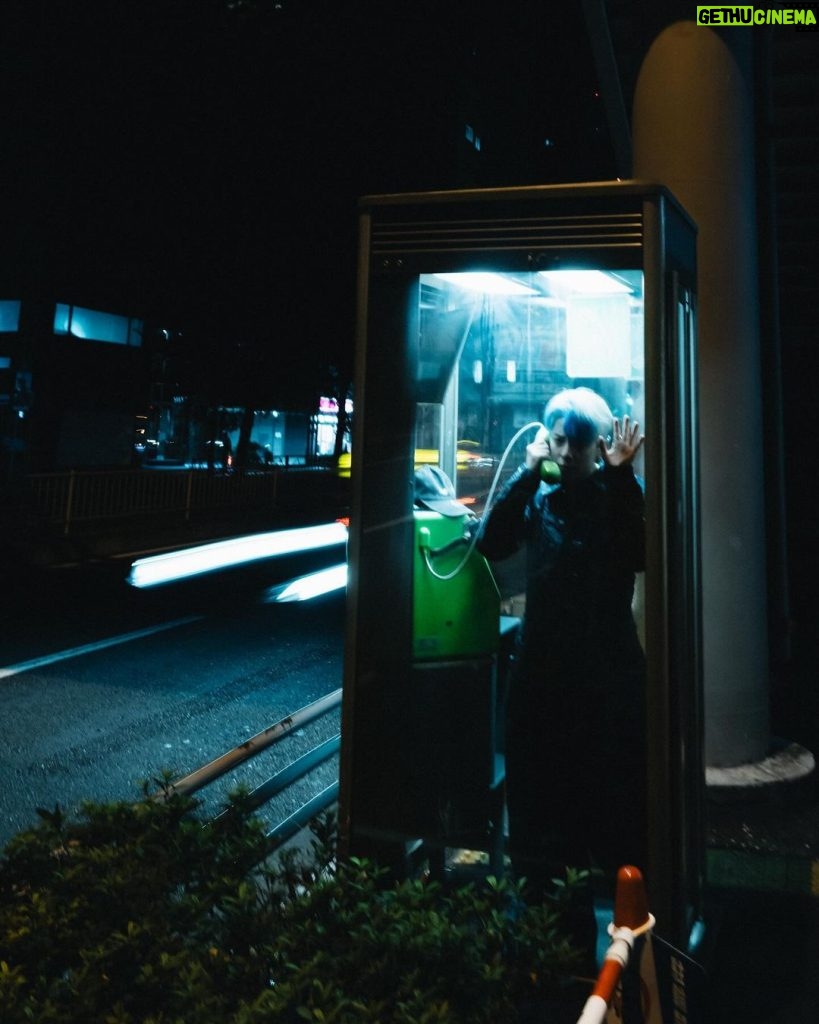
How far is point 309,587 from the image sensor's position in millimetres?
14234

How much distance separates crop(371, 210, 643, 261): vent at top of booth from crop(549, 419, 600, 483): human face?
63 cm

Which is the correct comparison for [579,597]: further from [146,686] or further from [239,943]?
[146,686]

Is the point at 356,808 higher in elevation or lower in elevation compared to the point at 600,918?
higher

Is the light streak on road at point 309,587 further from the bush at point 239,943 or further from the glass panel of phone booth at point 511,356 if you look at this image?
the bush at point 239,943

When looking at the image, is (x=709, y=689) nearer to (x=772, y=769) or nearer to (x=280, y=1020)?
(x=772, y=769)

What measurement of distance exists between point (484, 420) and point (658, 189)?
1.34m

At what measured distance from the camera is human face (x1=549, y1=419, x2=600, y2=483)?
3193 millimetres

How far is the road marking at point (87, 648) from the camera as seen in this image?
8328 mm

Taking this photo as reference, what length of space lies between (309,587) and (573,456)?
11.3m

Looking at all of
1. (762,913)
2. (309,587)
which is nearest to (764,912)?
(762,913)

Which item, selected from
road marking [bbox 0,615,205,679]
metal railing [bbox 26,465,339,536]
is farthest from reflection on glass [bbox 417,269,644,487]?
metal railing [bbox 26,465,339,536]

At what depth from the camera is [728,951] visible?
3.43 m

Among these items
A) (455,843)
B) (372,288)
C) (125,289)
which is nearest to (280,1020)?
(455,843)

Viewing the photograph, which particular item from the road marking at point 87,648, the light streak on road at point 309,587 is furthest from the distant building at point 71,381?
the road marking at point 87,648
